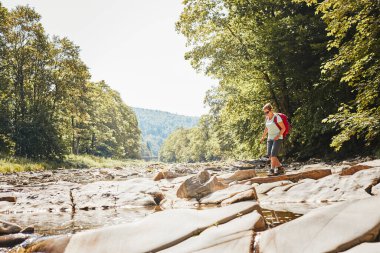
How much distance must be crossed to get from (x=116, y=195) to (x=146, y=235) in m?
5.24

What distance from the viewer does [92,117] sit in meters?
56.0

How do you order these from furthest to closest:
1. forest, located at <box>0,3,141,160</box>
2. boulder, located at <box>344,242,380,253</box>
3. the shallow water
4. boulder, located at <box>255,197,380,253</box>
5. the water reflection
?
forest, located at <box>0,3,141,160</box>
the water reflection
the shallow water
boulder, located at <box>255,197,380,253</box>
boulder, located at <box>344,242,380,253</box>

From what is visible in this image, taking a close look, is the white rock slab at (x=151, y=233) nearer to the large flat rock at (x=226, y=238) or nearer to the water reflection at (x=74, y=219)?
the large flat rock at (x=226, y=238)

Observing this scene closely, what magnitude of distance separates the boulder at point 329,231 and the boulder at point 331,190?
9.98 feet

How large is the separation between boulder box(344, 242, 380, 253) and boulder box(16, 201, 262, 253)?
1.20 m

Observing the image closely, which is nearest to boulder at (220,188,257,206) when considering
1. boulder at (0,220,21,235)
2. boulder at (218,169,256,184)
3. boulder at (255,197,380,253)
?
boulder at (255,197,380,253)

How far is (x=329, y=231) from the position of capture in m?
3.20

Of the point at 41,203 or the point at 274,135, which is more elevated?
the point at 274,135

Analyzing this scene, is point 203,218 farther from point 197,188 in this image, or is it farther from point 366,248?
point 197,188

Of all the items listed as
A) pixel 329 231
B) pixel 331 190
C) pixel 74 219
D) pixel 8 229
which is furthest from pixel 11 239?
pixel 331 190

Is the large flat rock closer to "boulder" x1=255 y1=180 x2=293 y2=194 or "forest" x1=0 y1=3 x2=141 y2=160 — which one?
"boulder" x1=255 y1=180 x2=293 y2=194

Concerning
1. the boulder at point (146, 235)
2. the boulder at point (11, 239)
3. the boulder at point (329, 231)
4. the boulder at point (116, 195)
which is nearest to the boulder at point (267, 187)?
the boulder at point (116, 195)

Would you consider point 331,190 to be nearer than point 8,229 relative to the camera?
No

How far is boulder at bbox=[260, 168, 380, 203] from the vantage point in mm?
6426
